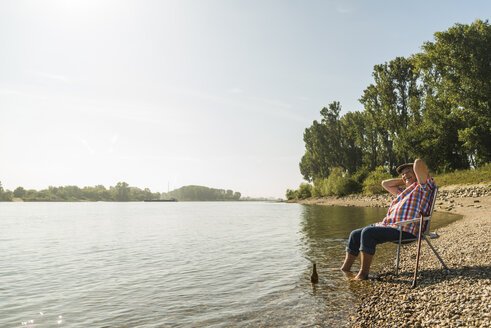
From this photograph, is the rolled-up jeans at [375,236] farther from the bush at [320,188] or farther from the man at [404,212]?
the bush at [320,188]

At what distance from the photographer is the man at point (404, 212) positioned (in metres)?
6.24

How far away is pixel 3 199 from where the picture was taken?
169250 millimetres

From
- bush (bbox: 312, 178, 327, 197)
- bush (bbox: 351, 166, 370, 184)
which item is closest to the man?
bush (bbox: 351, 166, 370, 184)

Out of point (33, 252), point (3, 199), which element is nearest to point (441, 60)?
point (33, 252)

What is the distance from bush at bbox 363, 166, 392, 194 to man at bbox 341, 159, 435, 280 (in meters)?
41.3

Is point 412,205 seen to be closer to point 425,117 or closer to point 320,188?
point 425,117

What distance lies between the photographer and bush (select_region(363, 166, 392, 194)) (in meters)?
45.9

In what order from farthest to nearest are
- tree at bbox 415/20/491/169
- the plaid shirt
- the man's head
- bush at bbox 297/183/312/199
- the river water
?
1. bush at bbox 297/183/312/199
2. tree at bbox 415/20/491/169
3. the man's head
4. the plaid shirt
5. the river water

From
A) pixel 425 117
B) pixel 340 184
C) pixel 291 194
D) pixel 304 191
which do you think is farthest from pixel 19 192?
pixel 425 117

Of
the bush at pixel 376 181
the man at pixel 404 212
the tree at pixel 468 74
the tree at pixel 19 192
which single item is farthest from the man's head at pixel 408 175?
the tree at pixel 19 192

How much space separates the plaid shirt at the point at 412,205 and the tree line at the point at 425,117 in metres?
28.0

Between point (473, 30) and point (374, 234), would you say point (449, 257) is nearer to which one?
point (374, 234)

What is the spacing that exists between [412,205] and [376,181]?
43.5 m

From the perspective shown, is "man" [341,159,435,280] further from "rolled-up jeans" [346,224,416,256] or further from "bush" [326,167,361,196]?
"bush" [326,167,361,196]
